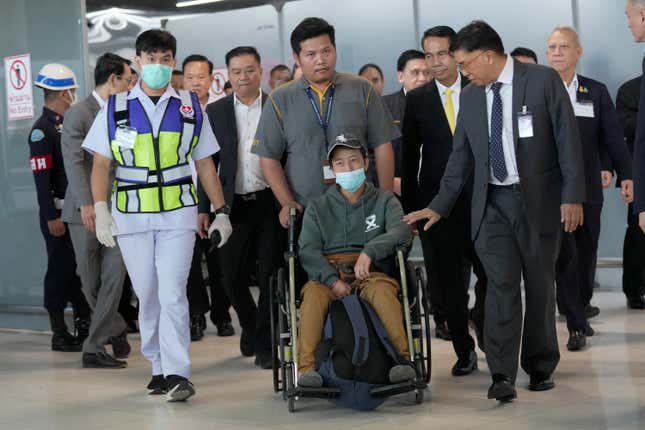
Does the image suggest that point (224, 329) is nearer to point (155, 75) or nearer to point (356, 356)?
point (155, 75)

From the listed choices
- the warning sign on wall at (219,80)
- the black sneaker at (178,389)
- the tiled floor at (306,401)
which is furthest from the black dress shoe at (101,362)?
the warning sign on wall at (219,80)

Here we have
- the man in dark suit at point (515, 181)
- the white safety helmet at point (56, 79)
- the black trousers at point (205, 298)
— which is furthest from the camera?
the black trousers at point (205, 298)

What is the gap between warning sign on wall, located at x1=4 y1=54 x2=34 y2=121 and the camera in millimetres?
9710

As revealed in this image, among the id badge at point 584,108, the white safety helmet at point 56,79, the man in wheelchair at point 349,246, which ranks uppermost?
the white safety helmet at point 56,79

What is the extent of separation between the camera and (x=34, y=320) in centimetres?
998

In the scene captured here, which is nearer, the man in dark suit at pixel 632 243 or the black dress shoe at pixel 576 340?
the black dress shoe at pixel 576 340

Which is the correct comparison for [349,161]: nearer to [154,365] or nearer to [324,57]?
[324,57]

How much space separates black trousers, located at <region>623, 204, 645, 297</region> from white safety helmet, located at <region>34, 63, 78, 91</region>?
4.10 meters

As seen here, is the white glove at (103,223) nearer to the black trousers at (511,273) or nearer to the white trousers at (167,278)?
the white trousers at (167,278)

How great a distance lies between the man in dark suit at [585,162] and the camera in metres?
7.14

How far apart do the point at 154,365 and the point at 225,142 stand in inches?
61.2

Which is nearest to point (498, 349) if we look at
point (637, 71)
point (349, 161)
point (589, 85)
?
point (349, 161)

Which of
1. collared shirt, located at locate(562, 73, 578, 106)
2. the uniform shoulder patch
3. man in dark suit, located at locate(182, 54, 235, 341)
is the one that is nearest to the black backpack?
collared shirt, located at locate(562, 73, 578, 106)

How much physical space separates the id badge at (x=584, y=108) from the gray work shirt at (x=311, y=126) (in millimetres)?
1402
